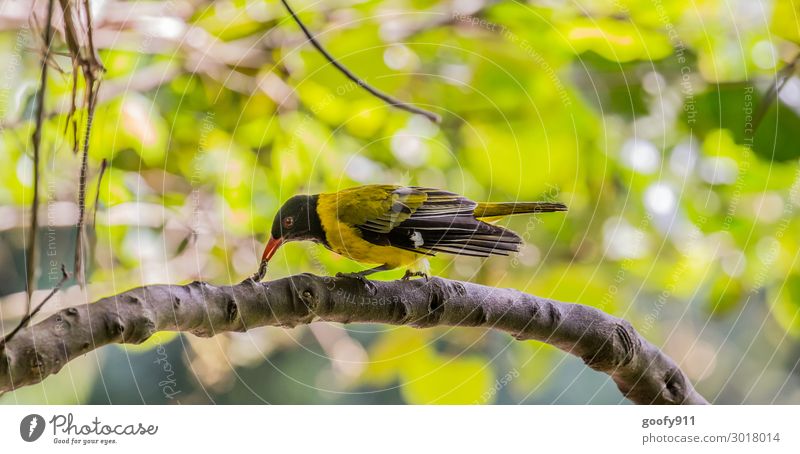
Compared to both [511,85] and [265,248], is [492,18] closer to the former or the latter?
[511,85]

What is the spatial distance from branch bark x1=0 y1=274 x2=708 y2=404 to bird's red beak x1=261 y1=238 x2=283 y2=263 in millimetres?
116

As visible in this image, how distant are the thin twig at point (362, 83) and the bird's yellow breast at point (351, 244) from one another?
144 mm

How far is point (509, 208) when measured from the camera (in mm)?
729

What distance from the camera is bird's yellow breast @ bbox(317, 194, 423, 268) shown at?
72 centimetres

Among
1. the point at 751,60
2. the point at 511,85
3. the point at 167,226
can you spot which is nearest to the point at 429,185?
the point at 511,85

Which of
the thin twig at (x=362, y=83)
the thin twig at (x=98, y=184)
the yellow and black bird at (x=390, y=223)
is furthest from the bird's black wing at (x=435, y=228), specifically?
the thin twig at (x=98, y=184)

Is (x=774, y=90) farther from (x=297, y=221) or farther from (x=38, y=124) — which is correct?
(x=38, y=124)

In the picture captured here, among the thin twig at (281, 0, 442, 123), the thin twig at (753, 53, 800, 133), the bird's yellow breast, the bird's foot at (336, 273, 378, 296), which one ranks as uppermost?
the thin twig at (281, 0, 442, 123)

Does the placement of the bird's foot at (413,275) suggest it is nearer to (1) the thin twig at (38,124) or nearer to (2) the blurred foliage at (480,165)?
(2) the blurred foliage at (480,165)

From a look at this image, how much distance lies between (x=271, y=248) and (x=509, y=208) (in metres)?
0.26

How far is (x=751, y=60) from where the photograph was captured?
34.3 inches

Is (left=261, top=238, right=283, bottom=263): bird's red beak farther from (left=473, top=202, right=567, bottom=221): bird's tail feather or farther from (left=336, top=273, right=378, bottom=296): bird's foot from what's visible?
(left=473, top=202, right=567, bottom=221): bird's tail feather

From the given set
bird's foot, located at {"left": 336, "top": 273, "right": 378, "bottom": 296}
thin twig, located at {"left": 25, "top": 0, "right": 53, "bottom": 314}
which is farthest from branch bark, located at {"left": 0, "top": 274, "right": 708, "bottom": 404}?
thin twig, located at {"left": 25, "top": 0, "right": 53, "bottom": 314}
